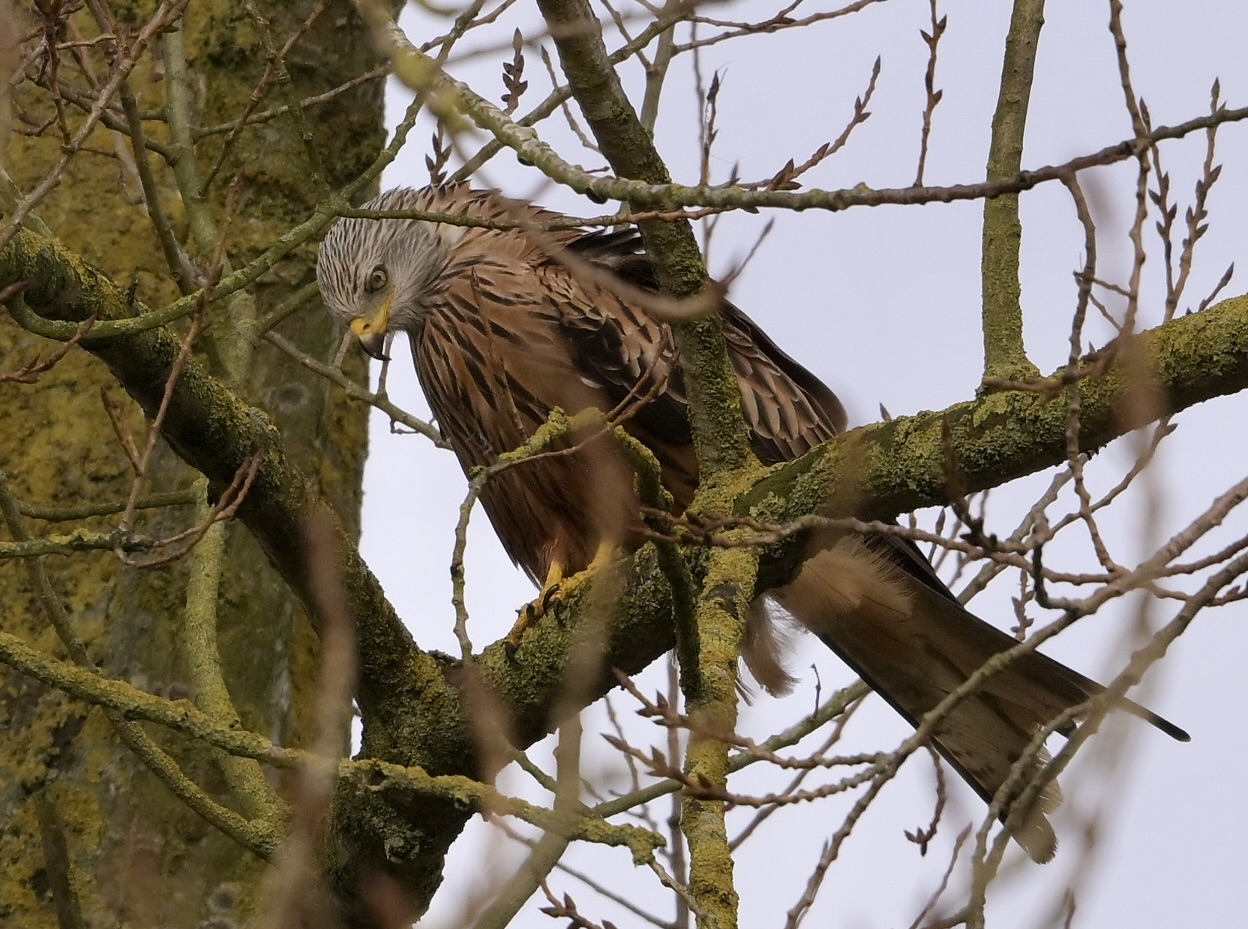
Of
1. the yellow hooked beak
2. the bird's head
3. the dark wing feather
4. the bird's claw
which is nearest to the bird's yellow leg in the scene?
the bird's claw

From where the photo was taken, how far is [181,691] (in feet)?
14.9

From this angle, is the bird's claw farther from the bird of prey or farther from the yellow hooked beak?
the yellow hooked beak

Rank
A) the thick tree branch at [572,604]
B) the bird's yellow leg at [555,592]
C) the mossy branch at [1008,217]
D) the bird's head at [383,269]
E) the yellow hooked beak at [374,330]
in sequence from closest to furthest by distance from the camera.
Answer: the thick tree branch at [572,604] < the mossy branch at [1008,217] < the bird's yellow leg at [555,592] < the yellow hooked beak at [374,330] < the bird's head at [383,269]

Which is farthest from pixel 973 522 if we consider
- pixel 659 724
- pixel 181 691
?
pixel 181 691

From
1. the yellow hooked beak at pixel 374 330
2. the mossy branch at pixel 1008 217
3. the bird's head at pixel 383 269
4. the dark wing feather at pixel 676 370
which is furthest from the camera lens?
the bird's head at pixel 383 269

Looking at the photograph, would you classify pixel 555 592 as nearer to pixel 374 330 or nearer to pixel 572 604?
pixel 572 604

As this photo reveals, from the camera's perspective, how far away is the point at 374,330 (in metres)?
4.95

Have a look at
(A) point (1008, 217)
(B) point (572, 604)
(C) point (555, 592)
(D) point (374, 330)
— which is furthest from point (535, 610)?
(A) point (1008, 217)

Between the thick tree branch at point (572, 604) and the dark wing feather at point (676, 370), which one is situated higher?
the dark wing feather at point (676, 370)

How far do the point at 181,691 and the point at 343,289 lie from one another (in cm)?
130

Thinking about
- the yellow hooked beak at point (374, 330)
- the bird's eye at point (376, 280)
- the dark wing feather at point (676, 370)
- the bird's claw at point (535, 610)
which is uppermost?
the bird's eye at point (376, 280)

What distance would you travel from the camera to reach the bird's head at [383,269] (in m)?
5.00

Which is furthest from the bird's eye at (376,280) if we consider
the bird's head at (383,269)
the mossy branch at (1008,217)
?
the mossy branch at (1008,217)

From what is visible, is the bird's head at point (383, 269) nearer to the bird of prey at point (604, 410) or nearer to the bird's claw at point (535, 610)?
the bird of prey at point (604, 410)
